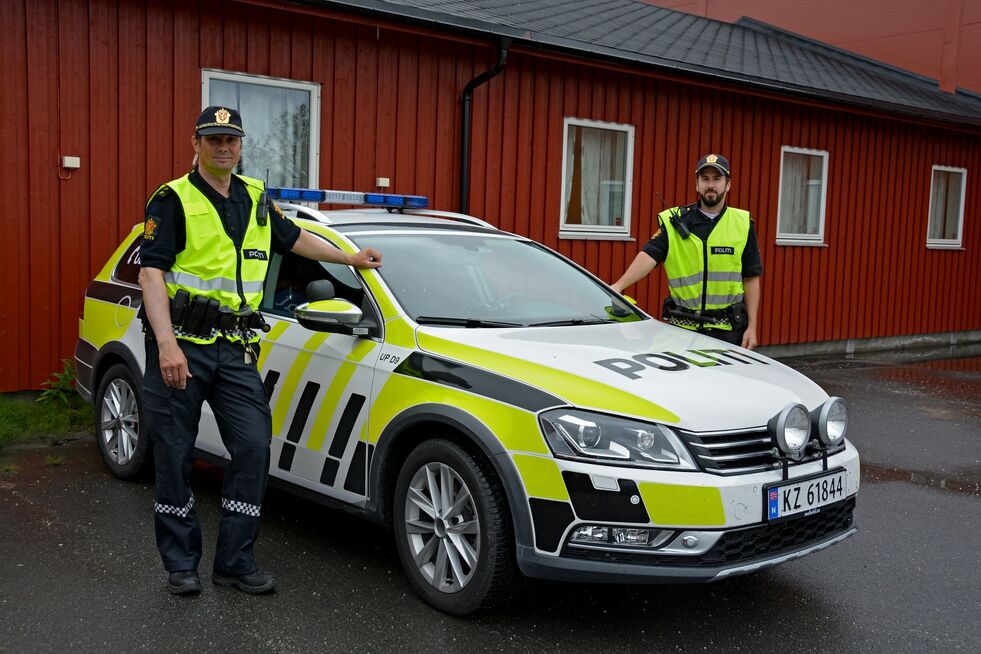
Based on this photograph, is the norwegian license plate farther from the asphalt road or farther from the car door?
the car door

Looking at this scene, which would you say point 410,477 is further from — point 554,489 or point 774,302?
point 774,302

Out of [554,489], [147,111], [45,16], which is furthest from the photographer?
[147,111]

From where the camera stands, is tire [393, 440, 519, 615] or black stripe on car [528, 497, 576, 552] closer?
black stripe on car [528, 497, 576, 552]

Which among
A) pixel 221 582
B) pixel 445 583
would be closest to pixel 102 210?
pixel 221 582

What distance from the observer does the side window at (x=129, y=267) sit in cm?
584

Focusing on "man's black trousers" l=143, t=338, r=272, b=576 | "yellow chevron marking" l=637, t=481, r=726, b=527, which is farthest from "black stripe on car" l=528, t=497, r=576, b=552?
"man's black trousers" l=143, t=338, r=272, b=576

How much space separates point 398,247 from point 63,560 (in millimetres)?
2104

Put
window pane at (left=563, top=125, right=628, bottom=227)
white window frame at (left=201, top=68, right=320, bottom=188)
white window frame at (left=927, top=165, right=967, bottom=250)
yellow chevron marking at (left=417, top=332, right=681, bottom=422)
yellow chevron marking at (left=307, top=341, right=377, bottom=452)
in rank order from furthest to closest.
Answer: white window frame at (left=927, top=165, right=967, bottom=250) → window pane at (left=563, top=125, right=628, bottom=227) → white window frame at (left=201, top=68, right=320, bottom=188) → yellow chevron marking at (left=307, top=341, right=377, bottom=452) → yellow chevron marking at (left=417, top=332, right=681, bottom=422)

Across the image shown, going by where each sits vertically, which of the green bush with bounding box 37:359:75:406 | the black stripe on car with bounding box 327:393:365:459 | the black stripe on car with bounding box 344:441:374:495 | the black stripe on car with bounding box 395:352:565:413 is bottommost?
the green bush with bounding box 37:359:75:406

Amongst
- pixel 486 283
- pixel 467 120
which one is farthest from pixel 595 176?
pixel 486 283

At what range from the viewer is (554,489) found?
3604 millimetres

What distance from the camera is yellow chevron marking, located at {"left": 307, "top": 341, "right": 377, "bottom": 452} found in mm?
4438

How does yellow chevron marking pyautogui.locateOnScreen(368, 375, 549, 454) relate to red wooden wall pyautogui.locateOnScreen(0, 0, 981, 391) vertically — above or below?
below

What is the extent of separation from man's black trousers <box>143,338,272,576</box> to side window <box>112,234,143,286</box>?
71.5 inches
